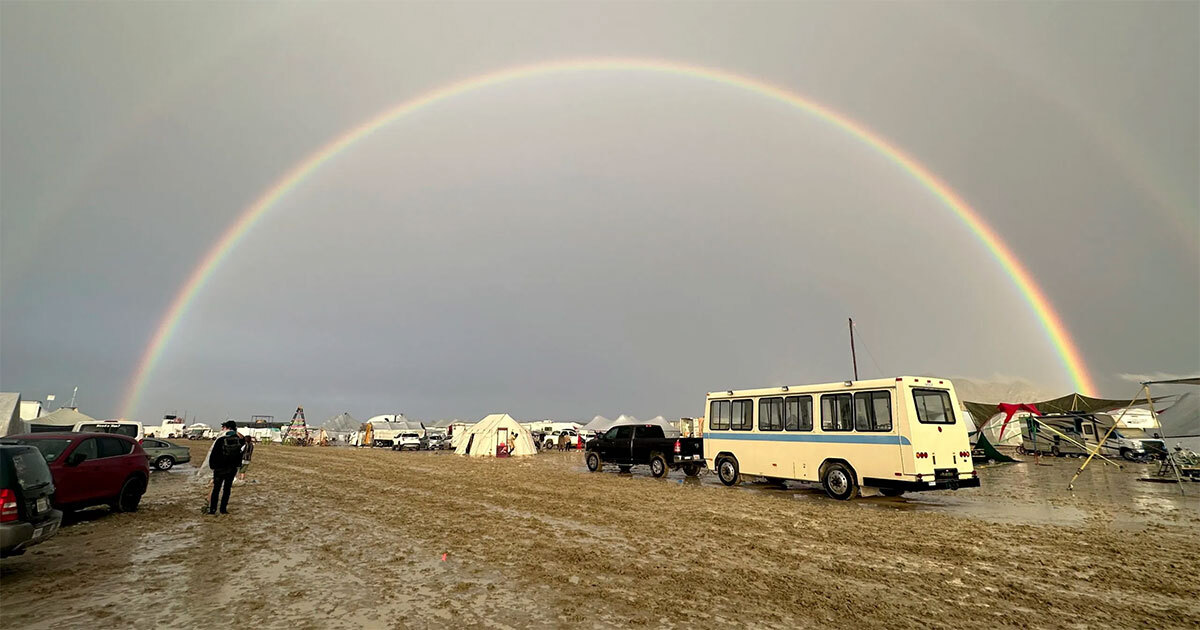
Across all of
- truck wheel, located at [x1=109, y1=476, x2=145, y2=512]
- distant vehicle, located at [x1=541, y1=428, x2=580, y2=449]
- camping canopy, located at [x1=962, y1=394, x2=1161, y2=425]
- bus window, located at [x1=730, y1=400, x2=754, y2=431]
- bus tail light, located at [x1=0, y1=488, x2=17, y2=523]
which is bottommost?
truck wheel, located at [x1=109, y1=476, x2=145, y2=512]

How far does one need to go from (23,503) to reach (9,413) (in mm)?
28762

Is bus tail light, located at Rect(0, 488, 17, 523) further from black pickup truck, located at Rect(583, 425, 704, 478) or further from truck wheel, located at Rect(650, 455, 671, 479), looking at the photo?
truck wheel, located at Rect(650, 455, 671, 479)

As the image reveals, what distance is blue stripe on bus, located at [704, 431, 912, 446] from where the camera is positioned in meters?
13.8

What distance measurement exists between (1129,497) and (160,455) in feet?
121

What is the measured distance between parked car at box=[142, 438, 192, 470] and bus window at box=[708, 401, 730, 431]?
82.0 feet

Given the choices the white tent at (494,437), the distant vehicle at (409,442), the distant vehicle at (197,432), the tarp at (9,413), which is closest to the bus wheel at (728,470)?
the white tent at (494,437)

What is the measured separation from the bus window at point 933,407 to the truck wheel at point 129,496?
1861cm

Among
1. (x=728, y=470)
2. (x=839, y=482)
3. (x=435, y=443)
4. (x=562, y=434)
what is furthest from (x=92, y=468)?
(x=435, y=443)

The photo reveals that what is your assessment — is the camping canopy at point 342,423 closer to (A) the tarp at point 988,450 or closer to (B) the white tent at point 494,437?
(B) the white tent at point 494,437

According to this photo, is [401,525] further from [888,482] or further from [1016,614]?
[888,482]

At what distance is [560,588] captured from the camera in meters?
6.64

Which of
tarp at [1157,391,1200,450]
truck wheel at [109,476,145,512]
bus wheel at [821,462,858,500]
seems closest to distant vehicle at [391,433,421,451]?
truck wheel at [109,476,145,512]

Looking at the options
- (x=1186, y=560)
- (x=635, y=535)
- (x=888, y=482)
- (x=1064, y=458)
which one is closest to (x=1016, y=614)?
(x=1186, y=560)

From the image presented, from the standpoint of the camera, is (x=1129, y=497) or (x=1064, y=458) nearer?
(x=1129, y=497)
